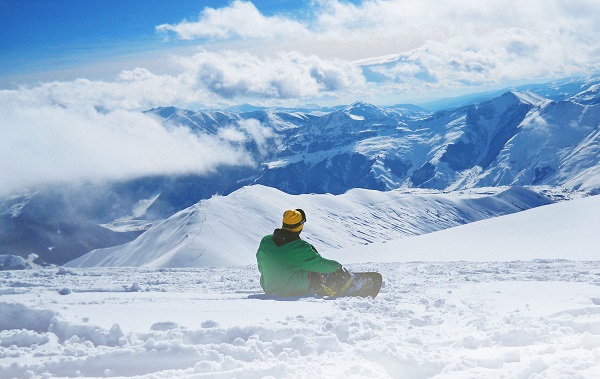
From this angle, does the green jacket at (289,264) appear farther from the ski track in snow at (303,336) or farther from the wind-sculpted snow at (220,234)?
the wind-sculpted snow at (220,234)

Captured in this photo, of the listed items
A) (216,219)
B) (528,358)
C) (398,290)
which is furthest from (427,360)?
(216,219)

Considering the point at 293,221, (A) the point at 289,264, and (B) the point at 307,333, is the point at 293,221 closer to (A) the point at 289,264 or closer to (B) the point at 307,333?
(A) the point at 289,264

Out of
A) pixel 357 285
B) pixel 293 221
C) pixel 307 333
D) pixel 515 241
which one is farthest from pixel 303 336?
pixel 515 241

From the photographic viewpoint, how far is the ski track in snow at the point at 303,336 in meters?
5.23

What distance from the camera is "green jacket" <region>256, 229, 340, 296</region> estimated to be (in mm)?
9328

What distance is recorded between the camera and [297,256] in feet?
30.7

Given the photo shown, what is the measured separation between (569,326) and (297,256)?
4.19 m

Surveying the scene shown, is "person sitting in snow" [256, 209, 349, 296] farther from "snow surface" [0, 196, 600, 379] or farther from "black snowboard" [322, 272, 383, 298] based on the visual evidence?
"snow surface" [0, 196, 600, 379]

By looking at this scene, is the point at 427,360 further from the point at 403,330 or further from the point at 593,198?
the point at 593,198

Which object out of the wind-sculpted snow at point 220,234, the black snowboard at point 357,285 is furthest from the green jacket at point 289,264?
the wind-sculpted snow at point 220,234

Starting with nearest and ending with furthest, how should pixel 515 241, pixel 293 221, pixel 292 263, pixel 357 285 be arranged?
pixel 293 221, pixel 292 263, pixel 357 285, pixel 515 241

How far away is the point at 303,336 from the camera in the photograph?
6.00 metres

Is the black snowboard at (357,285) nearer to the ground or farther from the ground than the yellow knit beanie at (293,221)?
nearer to the ground

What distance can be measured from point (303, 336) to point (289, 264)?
3.57m
